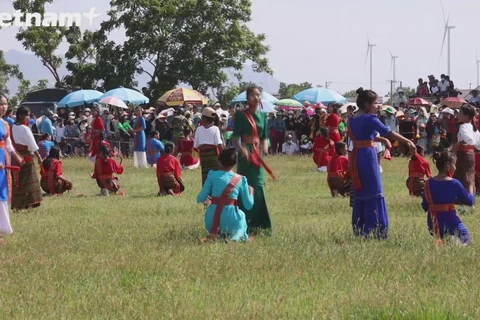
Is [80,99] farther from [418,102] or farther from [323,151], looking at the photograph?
[323,151]

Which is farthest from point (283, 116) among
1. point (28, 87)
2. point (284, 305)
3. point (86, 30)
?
point (28, 87)

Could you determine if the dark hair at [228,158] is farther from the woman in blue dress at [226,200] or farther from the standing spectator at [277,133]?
the standing spectator at [277,133]

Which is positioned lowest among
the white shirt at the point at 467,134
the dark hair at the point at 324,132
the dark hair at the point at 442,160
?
the dark hair at the point at 324,132

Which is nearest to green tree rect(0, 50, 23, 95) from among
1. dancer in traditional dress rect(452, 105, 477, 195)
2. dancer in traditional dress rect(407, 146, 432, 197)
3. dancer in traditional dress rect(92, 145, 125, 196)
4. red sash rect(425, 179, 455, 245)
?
dancer in traditional dress rect(92, 145, 125, 196)

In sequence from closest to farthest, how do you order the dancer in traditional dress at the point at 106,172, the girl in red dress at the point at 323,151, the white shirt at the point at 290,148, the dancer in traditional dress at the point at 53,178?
1. the dancer in traditional dress at the point at 53,178
2. the dancer in traditional dress at the point at 106,172
3. the girl in red dress at the point at 323,151
4. the white shirt at the point at 290,148

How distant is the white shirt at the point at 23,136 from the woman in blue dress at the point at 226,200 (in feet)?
14.2

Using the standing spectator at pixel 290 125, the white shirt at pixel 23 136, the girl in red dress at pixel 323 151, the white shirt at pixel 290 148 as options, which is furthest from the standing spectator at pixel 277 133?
the white shirt at pixel 23 136

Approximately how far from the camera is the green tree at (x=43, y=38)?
51.5m

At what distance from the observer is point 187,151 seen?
24.2 metres

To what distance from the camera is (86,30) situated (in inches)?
2036

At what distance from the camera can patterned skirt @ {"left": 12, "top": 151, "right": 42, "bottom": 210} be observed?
14.9m

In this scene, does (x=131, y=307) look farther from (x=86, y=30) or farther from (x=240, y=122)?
(x=86, y=30)

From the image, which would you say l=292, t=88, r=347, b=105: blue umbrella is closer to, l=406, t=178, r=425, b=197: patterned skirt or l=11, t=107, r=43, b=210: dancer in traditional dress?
l=406, t=178, r=425, b=197: patterned skirt

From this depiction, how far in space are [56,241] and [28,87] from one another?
51.5 meters
